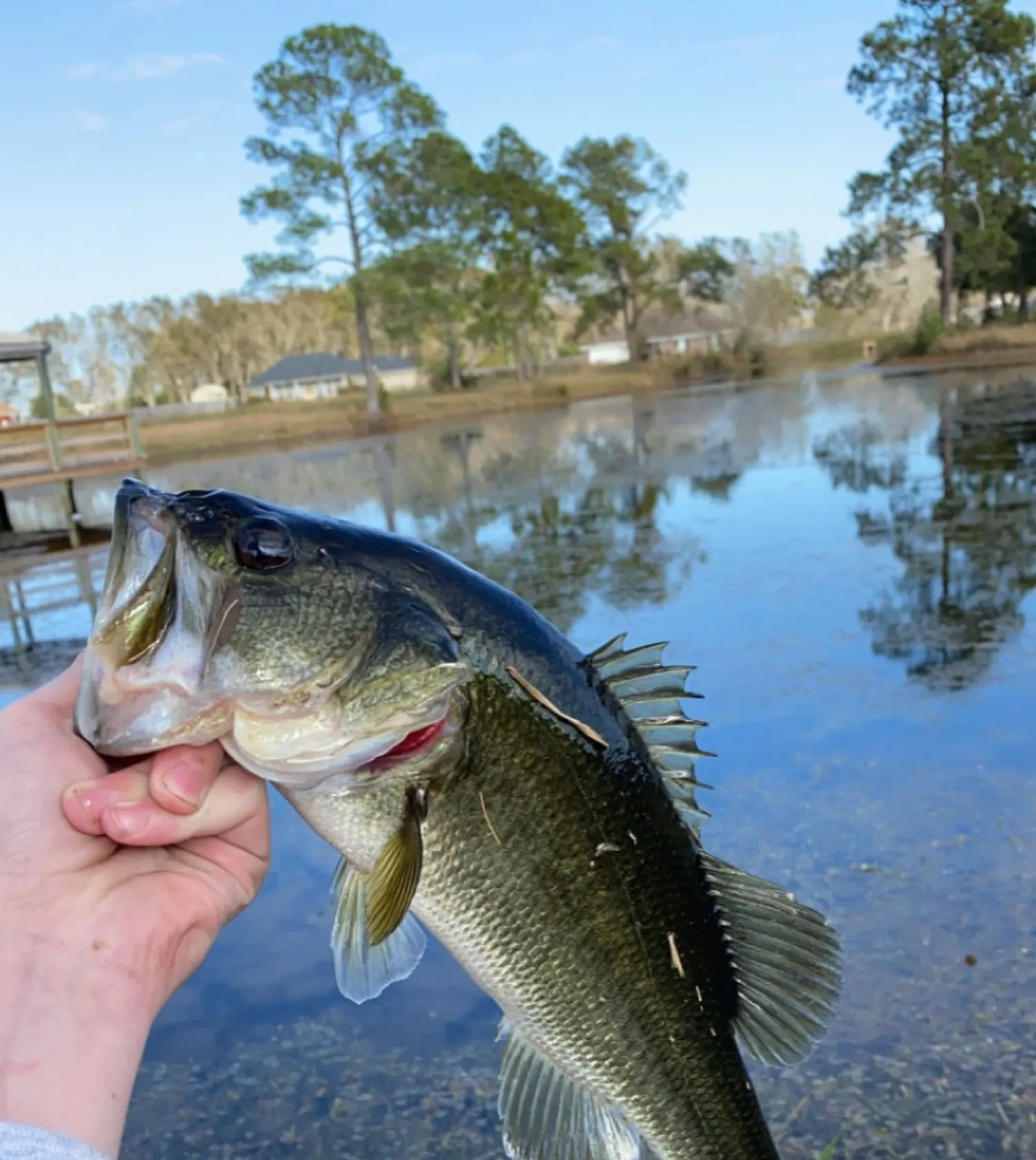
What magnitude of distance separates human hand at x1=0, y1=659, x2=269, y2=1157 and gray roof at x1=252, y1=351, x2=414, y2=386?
77409mm

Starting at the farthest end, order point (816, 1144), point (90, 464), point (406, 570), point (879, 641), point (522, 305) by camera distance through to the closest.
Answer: point (522, 305)
point (90, 464)
point (879, 641)
point (816, 1144)
point (406, 570)

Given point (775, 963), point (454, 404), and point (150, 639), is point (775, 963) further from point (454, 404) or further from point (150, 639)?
point (454, 404)

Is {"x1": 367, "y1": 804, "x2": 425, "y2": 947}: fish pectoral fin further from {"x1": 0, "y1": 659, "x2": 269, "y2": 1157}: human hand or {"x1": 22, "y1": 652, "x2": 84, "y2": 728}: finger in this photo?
{"x1": 22, "y1": 652, "x2": 84, "y2": 728}: finger

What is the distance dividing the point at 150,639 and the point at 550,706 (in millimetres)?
641

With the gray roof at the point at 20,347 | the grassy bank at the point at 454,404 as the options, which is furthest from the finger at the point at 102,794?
the grassy bank at the point at 454,404

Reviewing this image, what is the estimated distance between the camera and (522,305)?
47.1 meters

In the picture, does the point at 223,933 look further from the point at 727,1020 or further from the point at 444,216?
the point at 444,216

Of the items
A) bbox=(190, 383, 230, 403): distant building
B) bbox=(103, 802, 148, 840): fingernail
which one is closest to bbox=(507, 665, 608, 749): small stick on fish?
bbox=(103, 802, 148, 840): fingernail

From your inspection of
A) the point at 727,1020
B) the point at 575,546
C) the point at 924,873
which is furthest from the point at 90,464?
the point at 727,1020

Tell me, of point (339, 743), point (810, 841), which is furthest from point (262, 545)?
point (810, 841)

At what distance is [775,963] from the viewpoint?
1.77m

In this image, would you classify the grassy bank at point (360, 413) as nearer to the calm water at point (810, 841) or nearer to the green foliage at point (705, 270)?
the green foliage at point (705, 270)

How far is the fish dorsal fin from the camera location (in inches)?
69.5

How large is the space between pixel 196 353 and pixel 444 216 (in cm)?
4495
